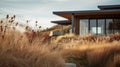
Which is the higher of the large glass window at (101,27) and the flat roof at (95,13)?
the flat roof at (95,13)

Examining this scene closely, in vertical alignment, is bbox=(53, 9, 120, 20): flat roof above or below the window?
above

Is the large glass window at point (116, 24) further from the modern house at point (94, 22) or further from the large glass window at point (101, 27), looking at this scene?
the large glass window at point (101, 27)

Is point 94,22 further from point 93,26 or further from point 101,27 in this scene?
point 101,27

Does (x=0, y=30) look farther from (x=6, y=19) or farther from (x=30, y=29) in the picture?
(x=30, y=29)

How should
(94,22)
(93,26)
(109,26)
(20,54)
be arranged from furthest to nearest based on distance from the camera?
(94,22)
(93,26)
(109,26)
(20,54)

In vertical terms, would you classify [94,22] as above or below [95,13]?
below

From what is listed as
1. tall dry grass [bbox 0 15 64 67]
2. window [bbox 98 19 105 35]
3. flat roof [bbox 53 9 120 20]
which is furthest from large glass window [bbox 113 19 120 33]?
tall dry grass [bbox 0 15 64 67]

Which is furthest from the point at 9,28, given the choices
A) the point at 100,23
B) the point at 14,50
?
the point at 100,23

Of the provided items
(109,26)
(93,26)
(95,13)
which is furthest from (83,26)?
(109,26)

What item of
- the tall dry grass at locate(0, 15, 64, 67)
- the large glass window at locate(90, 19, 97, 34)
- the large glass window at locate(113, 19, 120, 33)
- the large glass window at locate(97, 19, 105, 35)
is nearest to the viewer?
the tall dry grass at locate(0, 15, 64, 67)

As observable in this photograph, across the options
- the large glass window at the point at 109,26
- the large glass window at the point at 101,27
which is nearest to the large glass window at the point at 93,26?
the large glass window at the point at 101,27

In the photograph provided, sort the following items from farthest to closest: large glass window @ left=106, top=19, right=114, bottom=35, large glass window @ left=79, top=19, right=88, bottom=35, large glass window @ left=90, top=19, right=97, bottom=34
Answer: large glass window @ left=79, top=19, right=88, bottom=35, large glass window @ left=90, top=19, right=97, bottom=34, large glass window @ left=106, top=19, right=114, bottom=35

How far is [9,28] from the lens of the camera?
7.07 meters

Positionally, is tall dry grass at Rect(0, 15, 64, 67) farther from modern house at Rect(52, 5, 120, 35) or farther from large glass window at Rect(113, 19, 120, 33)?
large glass window at Rect(113, 19, 120, 33)
